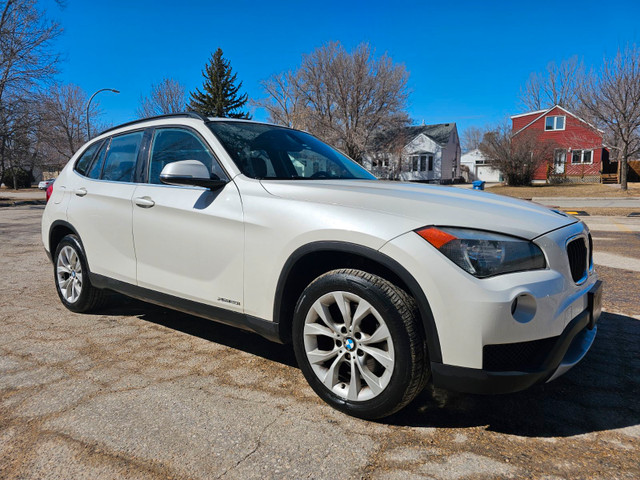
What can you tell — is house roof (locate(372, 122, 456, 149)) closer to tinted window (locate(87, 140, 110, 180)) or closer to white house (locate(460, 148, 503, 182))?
white house (locate(460, 148, 503, 182))

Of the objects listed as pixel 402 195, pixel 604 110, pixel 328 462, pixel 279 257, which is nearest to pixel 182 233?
pixel 279 257

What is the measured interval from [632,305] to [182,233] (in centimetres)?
416

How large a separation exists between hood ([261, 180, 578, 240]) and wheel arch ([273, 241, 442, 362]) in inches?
9.1

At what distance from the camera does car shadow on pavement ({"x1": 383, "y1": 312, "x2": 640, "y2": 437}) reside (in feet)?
7.58

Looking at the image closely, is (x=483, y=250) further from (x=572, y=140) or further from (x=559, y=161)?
(x=572, y=140)

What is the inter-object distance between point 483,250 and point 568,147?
47.0m

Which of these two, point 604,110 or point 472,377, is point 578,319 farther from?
point 604,110

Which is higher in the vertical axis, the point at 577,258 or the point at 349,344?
the point at 577,258

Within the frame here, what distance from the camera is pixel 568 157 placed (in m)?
43.1

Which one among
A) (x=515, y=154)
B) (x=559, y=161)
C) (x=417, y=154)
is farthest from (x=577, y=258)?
(x=417, y=154)

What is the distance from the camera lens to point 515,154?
34281mm

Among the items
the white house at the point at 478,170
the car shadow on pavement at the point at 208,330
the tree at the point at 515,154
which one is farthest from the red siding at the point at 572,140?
the car shadow on pavement at the point at 208,330

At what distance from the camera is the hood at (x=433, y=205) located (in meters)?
2.16

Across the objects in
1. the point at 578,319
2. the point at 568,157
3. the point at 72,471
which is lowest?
→ the point at 72,471
